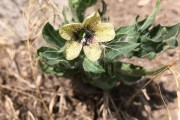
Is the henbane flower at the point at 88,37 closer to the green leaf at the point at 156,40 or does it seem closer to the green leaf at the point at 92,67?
the green leaf at the point at 92,67

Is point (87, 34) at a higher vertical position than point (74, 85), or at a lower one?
higher

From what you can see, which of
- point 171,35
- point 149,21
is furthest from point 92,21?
point 171,35

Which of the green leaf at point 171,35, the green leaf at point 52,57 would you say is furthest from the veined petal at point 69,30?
the green leaf at point 171,35

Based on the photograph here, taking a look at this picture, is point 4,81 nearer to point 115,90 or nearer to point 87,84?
point 87,84

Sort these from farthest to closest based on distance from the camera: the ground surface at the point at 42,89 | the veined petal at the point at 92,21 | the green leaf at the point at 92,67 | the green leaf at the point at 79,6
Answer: the ground surface at the point at 42,89 → the green leaf at the point at 79,6 → the green leaf at the point at 92,67 → the veined petal at the point at 92,21

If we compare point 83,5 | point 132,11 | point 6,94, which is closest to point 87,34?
point 83,5
